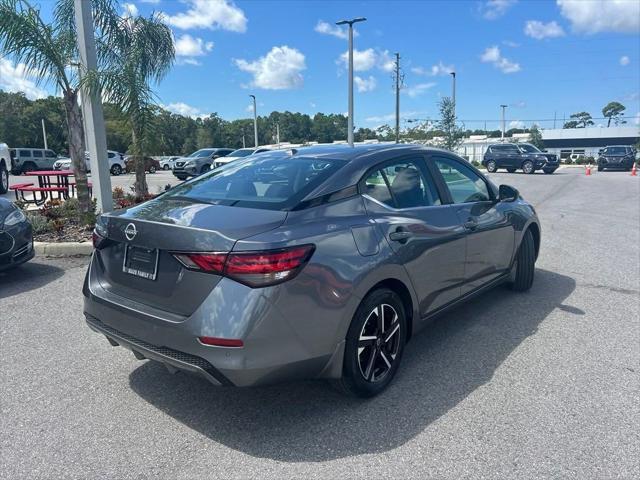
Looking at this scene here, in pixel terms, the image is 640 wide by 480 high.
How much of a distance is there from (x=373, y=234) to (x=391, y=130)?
140 feet

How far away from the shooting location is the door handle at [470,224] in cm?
411

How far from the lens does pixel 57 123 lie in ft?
216

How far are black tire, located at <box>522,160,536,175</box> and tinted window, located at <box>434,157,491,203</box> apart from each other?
28682 millimetres

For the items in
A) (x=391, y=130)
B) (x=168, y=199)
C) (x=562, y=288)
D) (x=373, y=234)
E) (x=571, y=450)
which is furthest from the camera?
(x=391, y=130)

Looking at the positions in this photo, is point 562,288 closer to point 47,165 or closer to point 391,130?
point 47,165

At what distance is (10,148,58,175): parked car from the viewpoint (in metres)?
32.8

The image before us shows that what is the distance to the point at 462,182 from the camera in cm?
446

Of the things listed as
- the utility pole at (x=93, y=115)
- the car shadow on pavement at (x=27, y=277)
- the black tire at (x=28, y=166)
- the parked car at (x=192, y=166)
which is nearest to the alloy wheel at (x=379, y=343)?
the car shadow on pavement at (x=27, y=277)

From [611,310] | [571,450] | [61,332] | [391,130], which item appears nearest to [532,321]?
[611,310]

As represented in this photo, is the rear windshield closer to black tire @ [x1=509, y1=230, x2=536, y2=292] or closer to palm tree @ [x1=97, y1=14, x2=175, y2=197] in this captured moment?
black tire @ [x1=509, y1=230, x2=536, y2=292]

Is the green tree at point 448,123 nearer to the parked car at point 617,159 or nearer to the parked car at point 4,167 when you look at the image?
the parked car at point 617,159

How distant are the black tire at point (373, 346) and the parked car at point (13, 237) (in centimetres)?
452

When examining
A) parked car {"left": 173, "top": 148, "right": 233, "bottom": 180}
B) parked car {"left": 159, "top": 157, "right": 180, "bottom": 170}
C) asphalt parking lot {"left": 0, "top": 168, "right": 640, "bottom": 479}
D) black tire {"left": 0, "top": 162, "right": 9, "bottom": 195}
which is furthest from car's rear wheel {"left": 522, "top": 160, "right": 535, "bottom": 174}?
asphalt parking lot {"left": 0, "top": 168, "right": 640, "bottom": 479}

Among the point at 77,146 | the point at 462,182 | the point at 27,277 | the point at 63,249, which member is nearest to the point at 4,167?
the point at 77,146
